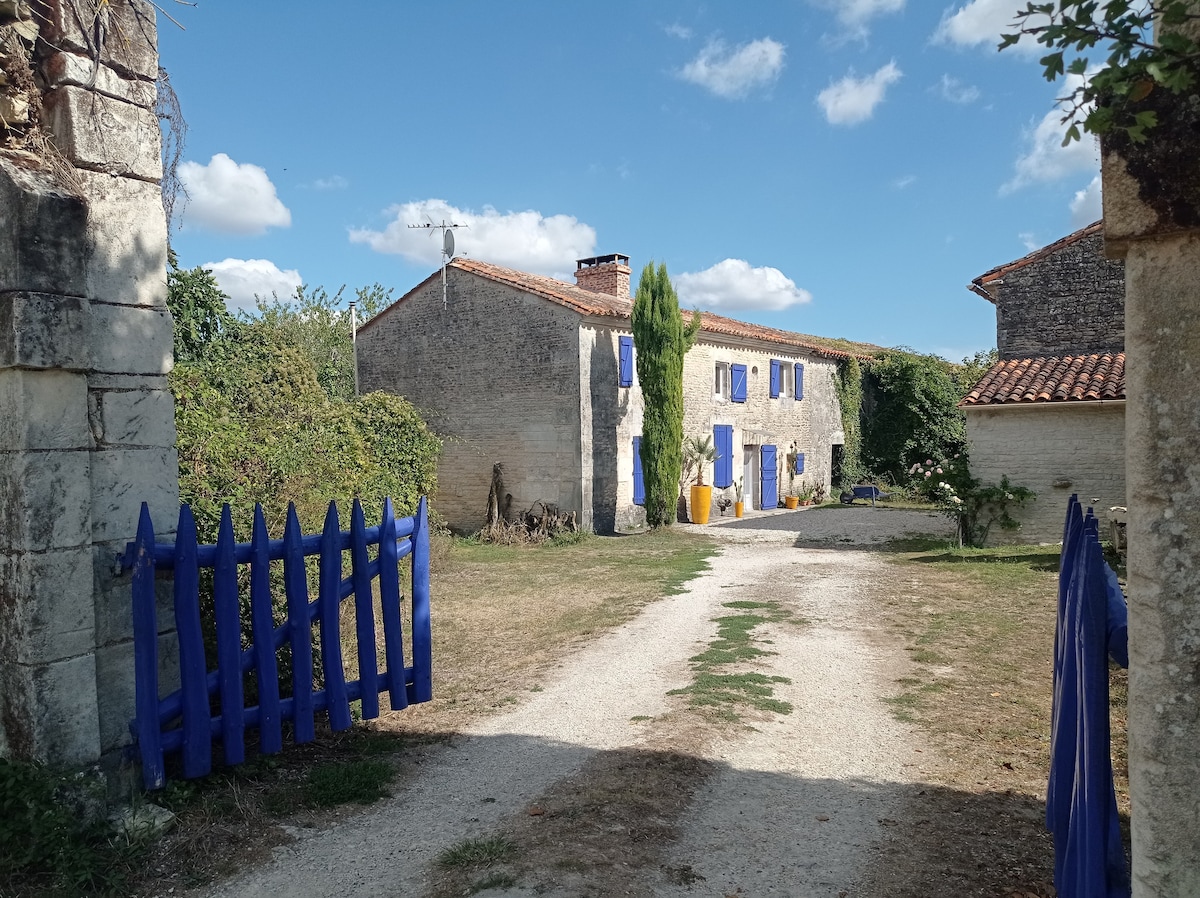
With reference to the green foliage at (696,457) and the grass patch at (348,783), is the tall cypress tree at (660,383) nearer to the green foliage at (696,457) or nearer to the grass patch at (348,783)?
the green foliage at (696,457)

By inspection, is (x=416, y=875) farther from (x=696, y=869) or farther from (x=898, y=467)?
(x=898, y=467)

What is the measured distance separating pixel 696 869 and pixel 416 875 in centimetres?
118

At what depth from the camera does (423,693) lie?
16.1 ft

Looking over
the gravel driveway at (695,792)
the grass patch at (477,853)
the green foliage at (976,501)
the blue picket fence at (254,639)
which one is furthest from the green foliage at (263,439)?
the green foliage at (976,501)

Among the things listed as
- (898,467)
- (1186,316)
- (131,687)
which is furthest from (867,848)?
(898,467)

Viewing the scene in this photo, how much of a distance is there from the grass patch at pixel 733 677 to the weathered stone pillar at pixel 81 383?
3654mm

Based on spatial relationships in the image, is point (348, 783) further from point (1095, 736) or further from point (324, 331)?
point (324, 331)

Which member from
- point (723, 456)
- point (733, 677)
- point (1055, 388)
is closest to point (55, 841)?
point (733, 677)

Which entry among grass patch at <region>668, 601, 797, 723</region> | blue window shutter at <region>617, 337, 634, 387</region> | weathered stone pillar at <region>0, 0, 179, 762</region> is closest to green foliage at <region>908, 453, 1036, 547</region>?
grass patch at <region>668, 601, 797, 723</region>

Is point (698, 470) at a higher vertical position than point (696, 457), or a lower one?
lower

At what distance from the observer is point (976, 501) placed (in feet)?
45.7

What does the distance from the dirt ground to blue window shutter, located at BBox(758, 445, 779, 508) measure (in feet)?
51.2

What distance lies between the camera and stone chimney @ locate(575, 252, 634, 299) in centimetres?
2183

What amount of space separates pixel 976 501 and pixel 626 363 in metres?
7.74
